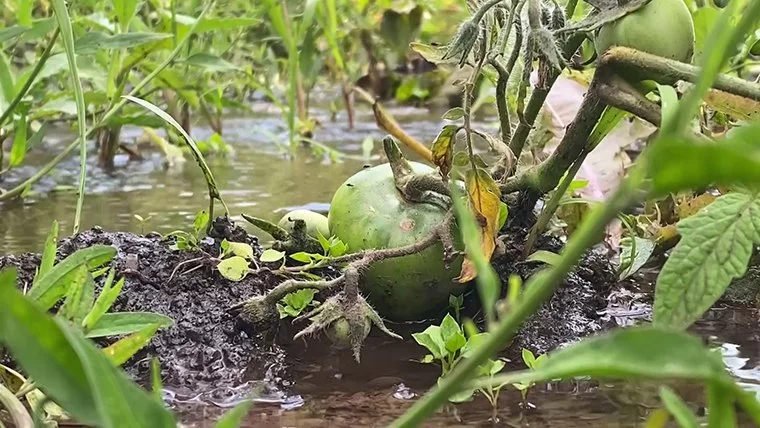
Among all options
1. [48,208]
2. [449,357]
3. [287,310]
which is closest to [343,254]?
[287,310]

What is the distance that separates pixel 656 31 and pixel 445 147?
0.26 m

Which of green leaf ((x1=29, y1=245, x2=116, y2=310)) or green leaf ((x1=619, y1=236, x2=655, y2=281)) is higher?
green leaf ((x1=29, y1=245, x2=116, y2=310))

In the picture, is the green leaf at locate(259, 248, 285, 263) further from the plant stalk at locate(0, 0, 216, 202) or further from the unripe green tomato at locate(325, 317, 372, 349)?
the plant stalk at locate(0, 0, 216, 202)

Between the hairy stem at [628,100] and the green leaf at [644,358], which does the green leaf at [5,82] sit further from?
the green leaf at [644,358]

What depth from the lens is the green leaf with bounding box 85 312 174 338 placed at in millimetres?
683

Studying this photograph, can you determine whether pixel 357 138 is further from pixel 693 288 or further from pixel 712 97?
pixel 693 288

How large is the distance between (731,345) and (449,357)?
348 mm

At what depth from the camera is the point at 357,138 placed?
2.73 m

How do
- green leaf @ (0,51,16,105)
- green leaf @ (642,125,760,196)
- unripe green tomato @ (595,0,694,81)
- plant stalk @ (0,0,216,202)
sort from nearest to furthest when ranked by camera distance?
green leaf @ (642,125,760,196) < unripe green tomato @ (595,0,694,81) < green leaf @ (0,51,16,105) < plant stalk @ (0,0,216,202)

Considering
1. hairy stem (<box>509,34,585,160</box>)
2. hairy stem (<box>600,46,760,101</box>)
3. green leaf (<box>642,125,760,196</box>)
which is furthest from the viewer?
hairy stem (<box>509,34,585,160</box>)

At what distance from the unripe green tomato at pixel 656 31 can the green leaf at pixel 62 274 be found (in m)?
0.50

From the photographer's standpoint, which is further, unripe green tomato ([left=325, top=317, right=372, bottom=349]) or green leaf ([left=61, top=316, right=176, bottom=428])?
unripe green tomato ([left=325, top=317, right=372, bottom=349])

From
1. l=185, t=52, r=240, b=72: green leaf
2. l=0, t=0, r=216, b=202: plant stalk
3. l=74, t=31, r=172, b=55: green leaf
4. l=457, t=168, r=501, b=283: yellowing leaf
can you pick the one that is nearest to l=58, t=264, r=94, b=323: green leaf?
l=457, t=168, r=501, b=283: yellowing leaf

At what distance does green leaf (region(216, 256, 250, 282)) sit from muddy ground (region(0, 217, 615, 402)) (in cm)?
3
